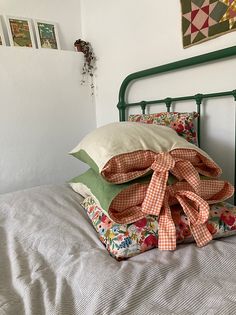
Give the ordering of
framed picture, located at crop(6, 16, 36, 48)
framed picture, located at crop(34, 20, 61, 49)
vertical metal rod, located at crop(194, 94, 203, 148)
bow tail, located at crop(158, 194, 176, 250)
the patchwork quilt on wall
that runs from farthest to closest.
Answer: framed picture, located at crop(34, 20, 61, 49) → framed picture, located at crop(6, 16, 36, 48) → vertical metal rod, located at crop(194, 94, 203, 148) → the patchwork quilt on wall → bow tail, located at crop(158, 194, 176, 250)

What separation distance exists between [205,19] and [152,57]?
14.6 inches

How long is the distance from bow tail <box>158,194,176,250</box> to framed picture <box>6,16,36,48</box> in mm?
1393

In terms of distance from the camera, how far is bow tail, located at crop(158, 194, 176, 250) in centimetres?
73

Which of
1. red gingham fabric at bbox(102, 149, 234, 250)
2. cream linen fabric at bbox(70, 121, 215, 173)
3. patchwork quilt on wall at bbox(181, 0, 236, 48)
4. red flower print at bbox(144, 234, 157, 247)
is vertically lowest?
red flower print at bbox(144, 234, 157, 247)

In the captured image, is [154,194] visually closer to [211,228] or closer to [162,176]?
[162,176]

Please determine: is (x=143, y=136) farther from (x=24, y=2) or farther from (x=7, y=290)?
(x=24, y=2)

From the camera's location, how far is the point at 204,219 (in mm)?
747

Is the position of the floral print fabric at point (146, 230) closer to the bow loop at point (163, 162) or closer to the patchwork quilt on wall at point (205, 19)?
the bow loop at point (163, 162)

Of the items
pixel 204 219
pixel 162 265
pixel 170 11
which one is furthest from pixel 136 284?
pixel 170 11

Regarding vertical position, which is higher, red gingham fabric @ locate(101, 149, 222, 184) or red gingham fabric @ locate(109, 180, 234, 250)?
red gingham fabric @ locate(101, 149, 222, 184)

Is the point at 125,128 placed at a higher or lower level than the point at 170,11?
lower

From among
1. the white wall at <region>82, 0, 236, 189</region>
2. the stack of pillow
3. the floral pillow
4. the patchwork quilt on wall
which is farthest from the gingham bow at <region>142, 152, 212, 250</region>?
the patchwork quilt on wall

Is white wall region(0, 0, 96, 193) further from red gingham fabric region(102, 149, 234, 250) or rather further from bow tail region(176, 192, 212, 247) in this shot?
bow tail region(176, 192, 212, 247)

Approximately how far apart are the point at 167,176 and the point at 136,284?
1.02 ft
